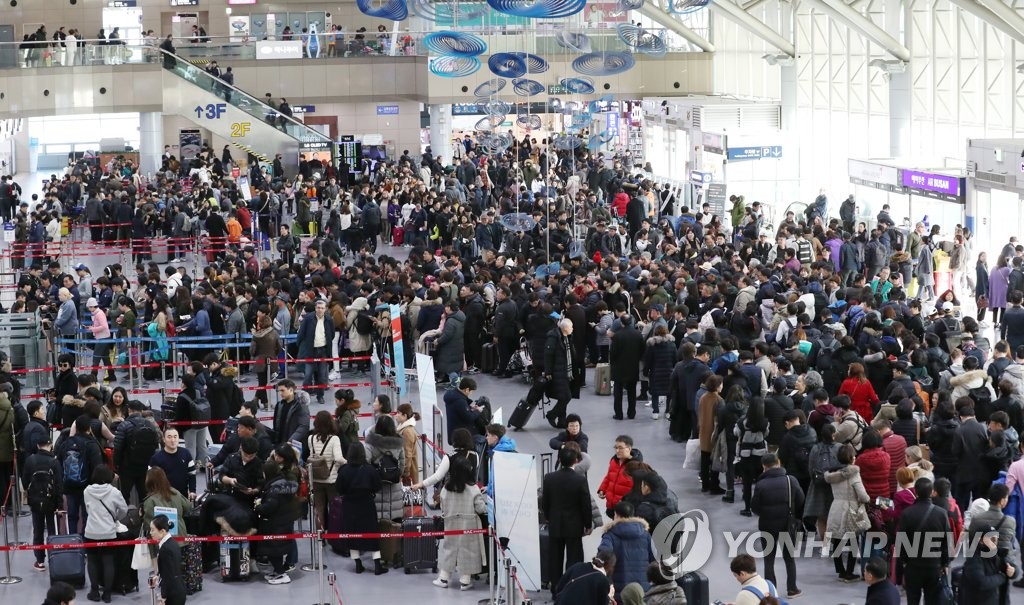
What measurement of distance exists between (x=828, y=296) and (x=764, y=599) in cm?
1049

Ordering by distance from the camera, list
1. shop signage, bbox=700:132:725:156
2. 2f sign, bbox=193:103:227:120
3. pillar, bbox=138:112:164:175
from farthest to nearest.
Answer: pillar, bbox=138:112:164:175 < 2f sign, bbox=193:103:227:120 < shop signage, bbox=700:132:725:156

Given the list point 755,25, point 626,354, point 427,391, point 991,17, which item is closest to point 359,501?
point 427,391

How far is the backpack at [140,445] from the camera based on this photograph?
12.4 metres

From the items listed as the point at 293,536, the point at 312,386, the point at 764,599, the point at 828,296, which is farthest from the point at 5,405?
the point at 828,296

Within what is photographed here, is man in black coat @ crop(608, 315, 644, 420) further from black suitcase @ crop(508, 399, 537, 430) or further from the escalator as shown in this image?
the escalator

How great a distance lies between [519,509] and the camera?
10703mm

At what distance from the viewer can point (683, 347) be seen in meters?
14.8

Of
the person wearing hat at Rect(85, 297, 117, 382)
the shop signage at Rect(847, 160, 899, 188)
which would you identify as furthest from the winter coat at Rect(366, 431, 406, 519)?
the shop signage at Rect(847, 160, 899, 188)

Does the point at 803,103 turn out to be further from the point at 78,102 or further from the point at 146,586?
the point at 146,586

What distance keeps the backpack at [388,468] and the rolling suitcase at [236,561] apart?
1.26 metres

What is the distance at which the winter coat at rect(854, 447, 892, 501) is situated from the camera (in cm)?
1138

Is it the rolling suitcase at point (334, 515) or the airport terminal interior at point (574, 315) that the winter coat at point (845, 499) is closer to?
the airport terminal interior at point (574, 315)

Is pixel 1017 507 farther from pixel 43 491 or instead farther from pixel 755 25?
pixel 755 25

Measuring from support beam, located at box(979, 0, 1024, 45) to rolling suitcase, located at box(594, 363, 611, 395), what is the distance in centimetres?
1208
